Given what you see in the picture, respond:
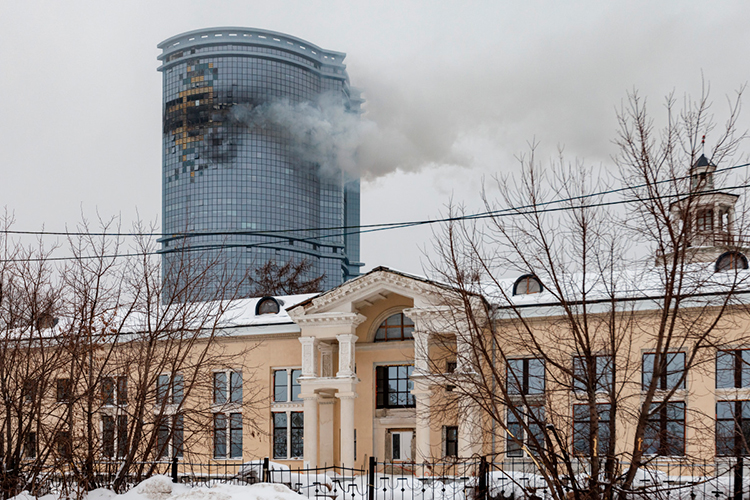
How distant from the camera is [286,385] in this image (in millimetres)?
31250

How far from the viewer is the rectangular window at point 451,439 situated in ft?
93.2

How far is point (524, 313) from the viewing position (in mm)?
27297

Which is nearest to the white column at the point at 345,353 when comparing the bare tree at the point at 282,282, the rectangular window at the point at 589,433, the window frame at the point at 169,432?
the window frame at the point at 169,432

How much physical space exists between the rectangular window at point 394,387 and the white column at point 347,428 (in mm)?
2110

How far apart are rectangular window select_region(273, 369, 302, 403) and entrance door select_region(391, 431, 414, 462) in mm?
3881

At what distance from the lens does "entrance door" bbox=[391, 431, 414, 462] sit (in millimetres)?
30250

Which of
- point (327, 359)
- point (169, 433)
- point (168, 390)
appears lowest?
point (169, 433)

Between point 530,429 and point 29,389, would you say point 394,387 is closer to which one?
point 530,429

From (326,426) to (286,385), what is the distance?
2.26 m

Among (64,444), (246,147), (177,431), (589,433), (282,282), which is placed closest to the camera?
(589,433)

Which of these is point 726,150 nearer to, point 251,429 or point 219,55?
point 251,429

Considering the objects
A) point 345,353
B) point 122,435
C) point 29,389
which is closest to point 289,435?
point 345,353

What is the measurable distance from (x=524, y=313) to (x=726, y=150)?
15.1 metres

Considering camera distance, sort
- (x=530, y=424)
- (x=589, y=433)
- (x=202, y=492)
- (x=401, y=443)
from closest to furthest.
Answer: (x=589, y=433) < (x=202, y=492) < (x=530, y=424) < (x=401, y=443)
